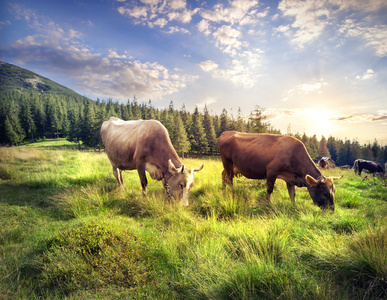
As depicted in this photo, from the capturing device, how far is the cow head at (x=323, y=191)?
16.0ft

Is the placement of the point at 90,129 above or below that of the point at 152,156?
above

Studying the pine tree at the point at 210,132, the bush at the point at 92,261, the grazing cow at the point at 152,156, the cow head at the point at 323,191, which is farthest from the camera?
the pine tree at the point at 210,132

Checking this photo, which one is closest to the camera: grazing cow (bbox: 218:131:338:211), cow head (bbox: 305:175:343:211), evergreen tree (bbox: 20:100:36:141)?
cow head (bbox: 305:175:343:211)

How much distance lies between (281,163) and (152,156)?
4.28 meters

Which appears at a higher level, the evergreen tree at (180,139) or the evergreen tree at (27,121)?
the evergreen tree at (27,121)

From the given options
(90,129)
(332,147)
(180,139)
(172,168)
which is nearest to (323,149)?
(332,147)

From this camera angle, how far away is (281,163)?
5598 millimetres

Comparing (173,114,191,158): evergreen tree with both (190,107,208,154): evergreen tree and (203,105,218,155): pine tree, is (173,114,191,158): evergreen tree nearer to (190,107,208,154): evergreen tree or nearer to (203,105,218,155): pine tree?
(190,107,208,154): evergreen tree

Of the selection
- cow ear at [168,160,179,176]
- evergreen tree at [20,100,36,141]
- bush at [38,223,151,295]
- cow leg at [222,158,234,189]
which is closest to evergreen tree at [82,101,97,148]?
evergreen tree at [20,100,36,141]

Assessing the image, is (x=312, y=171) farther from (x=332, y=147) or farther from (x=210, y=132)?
(x=332, y=147)

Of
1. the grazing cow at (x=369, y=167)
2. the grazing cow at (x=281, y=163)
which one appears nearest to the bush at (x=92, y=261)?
the grazing cow at (x=281, y=163)

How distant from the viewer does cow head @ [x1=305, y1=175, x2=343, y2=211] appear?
16.0 ft

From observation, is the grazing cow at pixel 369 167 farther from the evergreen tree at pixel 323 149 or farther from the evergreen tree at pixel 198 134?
the evergreen tree at pixel 323 149

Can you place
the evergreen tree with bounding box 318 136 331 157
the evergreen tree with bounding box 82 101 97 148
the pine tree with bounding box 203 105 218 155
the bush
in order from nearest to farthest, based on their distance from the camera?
the bush, the evergreen tree with bounding box 82 101 97 148, the pine tree with bounding box 203 105 218 155, the evergreen tree with bounding box 318 136 331 157
